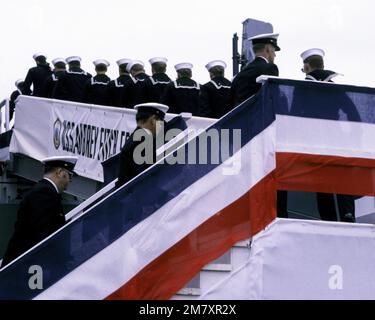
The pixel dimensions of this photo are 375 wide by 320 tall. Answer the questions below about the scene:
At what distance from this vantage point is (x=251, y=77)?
966 centimetres

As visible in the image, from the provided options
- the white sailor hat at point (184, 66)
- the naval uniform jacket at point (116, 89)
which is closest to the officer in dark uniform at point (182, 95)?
the white sailor hat at point (184, 66)

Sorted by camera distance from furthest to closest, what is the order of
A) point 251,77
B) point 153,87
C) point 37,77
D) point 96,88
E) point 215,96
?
1. point 37,77
2. point 96,88
3. point 153,87
4. point 215,96
5. point 251,77

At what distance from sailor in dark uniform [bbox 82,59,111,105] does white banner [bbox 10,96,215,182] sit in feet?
1.74

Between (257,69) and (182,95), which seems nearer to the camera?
(257,69)

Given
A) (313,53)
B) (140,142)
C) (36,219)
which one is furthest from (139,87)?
(36,219)

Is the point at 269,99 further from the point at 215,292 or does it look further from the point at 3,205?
the point at 3,205

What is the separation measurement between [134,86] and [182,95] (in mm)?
1071

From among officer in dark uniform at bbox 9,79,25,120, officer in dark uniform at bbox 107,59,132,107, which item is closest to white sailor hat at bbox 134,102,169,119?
officer in dark uniform at bbox 107,59,132,107

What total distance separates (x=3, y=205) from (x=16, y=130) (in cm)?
121

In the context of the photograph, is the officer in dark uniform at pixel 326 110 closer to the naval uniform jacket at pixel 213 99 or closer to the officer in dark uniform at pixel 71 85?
the naval uniform jacket at pixel 213 99

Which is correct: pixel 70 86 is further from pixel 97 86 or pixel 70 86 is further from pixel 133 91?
pixel 133 91

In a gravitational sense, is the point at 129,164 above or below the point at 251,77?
below

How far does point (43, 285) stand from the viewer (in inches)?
340

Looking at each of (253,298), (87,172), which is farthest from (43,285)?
(87,172)
